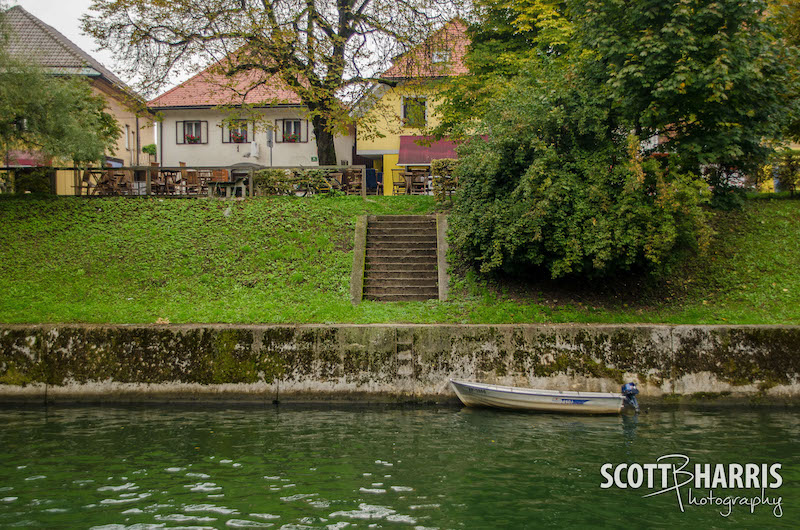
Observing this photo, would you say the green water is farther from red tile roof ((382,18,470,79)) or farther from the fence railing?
red tile roof ((382,18,470,79))

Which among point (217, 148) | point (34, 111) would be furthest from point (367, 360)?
point (217, 148)

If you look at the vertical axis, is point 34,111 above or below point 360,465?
above

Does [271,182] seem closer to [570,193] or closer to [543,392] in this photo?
[570,193]

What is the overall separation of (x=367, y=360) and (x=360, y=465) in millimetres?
4196

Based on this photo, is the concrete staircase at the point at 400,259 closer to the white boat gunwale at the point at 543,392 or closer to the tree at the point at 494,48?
the tree at the point at 494,48

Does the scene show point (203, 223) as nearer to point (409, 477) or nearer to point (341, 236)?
point (341, 236)

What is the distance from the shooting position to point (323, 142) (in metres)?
25.3

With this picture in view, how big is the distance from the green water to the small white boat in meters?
0.25

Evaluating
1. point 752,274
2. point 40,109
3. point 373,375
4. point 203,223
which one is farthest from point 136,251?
point 752,274

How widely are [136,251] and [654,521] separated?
1561 cm

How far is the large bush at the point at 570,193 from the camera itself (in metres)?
13.5

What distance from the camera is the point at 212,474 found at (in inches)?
346

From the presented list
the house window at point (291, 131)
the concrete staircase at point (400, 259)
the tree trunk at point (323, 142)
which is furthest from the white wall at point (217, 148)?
A: the concrete staircase at point (400, 259)

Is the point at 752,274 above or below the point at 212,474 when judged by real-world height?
above
